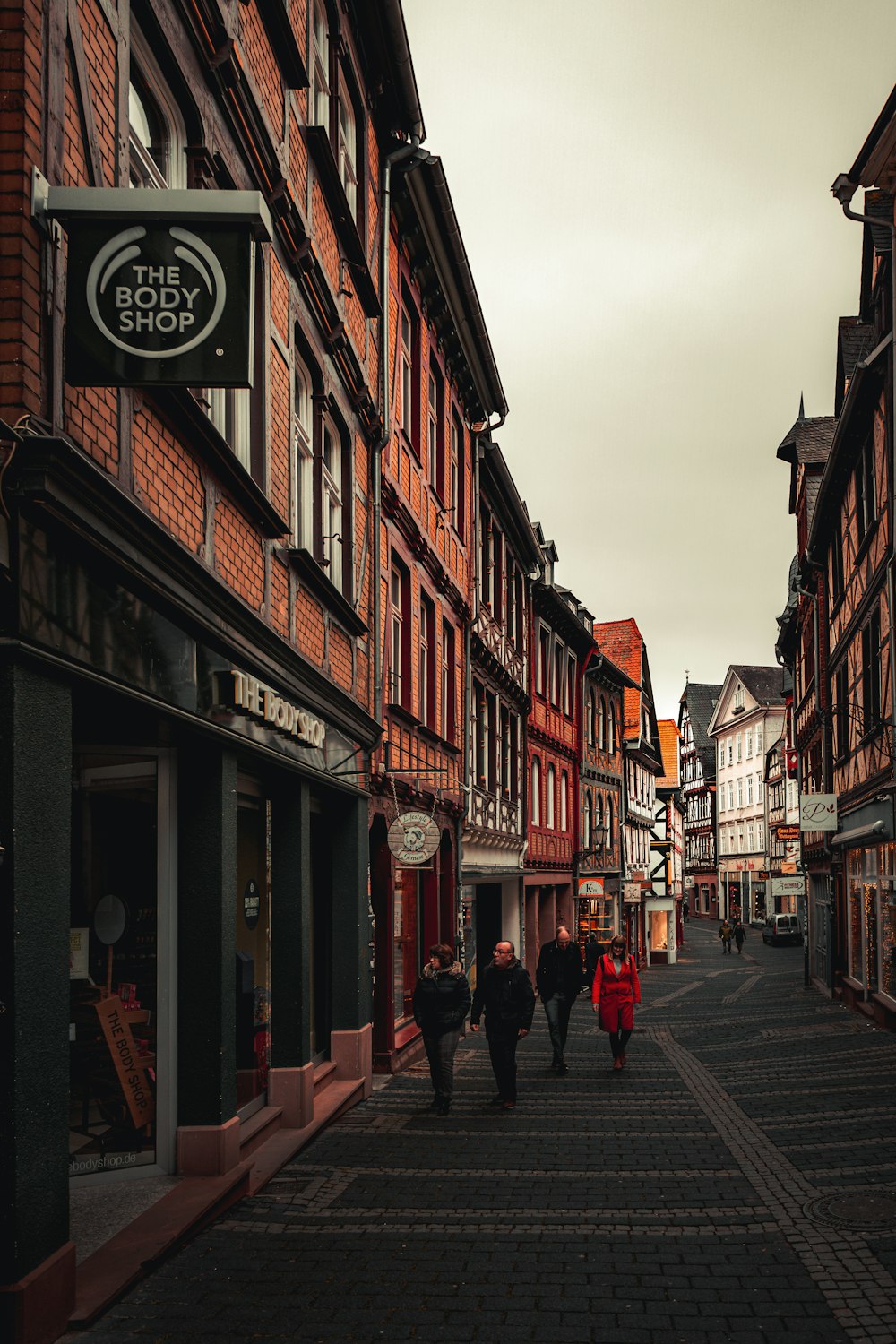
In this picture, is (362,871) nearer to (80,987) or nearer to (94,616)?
(80,987)

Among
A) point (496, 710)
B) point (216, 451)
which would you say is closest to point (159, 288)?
point (216, 451)

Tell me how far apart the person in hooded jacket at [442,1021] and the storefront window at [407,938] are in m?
3.75

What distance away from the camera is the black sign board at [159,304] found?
584 cm

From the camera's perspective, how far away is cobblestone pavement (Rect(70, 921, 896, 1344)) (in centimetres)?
650

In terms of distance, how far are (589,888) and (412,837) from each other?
80.5 ft

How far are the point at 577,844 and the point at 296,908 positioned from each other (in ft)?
94.2

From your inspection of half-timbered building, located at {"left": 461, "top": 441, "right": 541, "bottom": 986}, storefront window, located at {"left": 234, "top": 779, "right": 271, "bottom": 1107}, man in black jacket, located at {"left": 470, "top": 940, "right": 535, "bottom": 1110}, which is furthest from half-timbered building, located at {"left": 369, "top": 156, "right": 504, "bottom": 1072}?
storefront window, located at {"left": 234, "top": 779, "right": 271, "bottom": 1107}

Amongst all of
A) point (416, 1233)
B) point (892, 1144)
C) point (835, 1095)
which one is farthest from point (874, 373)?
point (416, 1233)

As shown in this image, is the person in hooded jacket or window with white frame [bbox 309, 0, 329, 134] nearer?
window with white frame [bbox 309, 0, 329, 134]

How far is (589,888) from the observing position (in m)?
39.2

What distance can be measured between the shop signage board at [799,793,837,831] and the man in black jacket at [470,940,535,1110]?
46.2 ft

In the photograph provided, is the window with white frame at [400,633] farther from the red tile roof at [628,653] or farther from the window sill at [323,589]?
the red tile roof at [628,653]

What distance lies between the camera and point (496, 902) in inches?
1179

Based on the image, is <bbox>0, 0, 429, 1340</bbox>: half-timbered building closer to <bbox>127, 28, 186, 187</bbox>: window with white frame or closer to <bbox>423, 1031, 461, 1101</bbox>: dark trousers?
<bbox>127, 28, 186, 187</bbox>: window with white frame
